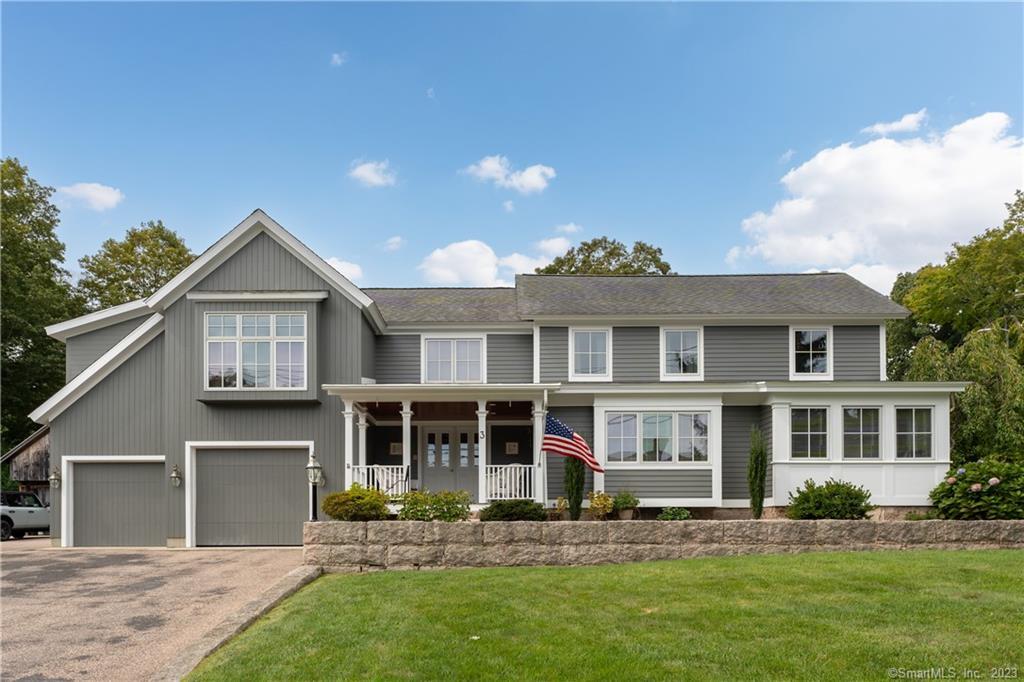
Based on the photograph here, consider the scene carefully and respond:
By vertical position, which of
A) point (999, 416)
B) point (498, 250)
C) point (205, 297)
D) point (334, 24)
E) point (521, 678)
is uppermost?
point (334, 24)

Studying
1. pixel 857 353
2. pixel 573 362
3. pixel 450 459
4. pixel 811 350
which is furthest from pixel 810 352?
pixel 450 459

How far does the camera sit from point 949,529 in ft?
43.3

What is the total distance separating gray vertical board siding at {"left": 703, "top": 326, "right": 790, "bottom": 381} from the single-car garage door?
9.83 meters

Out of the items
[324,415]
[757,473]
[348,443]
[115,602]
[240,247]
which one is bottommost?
[115,602]

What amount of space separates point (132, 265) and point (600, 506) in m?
29.2

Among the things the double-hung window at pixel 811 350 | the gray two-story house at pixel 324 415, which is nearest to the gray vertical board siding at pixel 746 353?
the gray two-story house at pixel 324 415

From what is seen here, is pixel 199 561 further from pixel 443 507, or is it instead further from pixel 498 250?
pixel 498 250

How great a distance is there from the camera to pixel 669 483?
1717 cm

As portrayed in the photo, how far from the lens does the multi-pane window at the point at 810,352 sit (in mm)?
18859

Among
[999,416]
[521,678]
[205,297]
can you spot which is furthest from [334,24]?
[999,416]

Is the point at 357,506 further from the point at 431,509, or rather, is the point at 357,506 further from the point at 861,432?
the point at 861,432

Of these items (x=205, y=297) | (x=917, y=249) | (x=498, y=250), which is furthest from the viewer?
(x=917, y=249)

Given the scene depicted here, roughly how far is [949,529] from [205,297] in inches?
596

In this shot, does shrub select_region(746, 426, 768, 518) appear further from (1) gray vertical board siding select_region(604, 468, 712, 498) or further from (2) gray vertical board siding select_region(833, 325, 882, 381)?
(2) gray vertical board siding select_region(833, 325, 882, 381)
